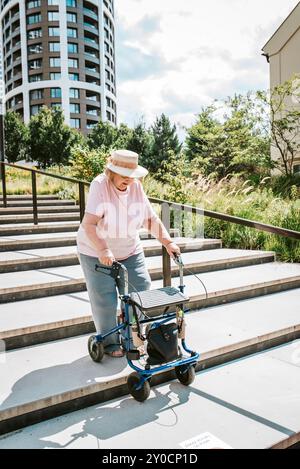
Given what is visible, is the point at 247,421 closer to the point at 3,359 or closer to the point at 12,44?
the point at 3,359

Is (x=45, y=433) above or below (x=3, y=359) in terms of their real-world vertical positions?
below

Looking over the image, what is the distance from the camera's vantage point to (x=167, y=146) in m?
32.5

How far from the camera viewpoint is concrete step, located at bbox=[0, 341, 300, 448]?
2.19m

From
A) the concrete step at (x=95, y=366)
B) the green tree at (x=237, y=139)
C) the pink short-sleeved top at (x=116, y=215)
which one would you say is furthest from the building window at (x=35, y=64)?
the pink short-sleeved top at (x=116, y=215)

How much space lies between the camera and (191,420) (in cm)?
238

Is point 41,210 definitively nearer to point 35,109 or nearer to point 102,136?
point 102,136

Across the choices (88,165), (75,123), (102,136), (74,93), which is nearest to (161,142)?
(102,136)

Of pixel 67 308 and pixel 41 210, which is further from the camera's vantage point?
pixel 41 210

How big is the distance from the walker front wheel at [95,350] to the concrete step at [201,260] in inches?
78.5

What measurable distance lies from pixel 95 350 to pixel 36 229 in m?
3.69

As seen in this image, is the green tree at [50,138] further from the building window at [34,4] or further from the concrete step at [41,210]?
the building window at [34,4]

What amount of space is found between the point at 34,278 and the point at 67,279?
36 cm

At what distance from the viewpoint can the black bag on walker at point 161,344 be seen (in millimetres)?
2420
